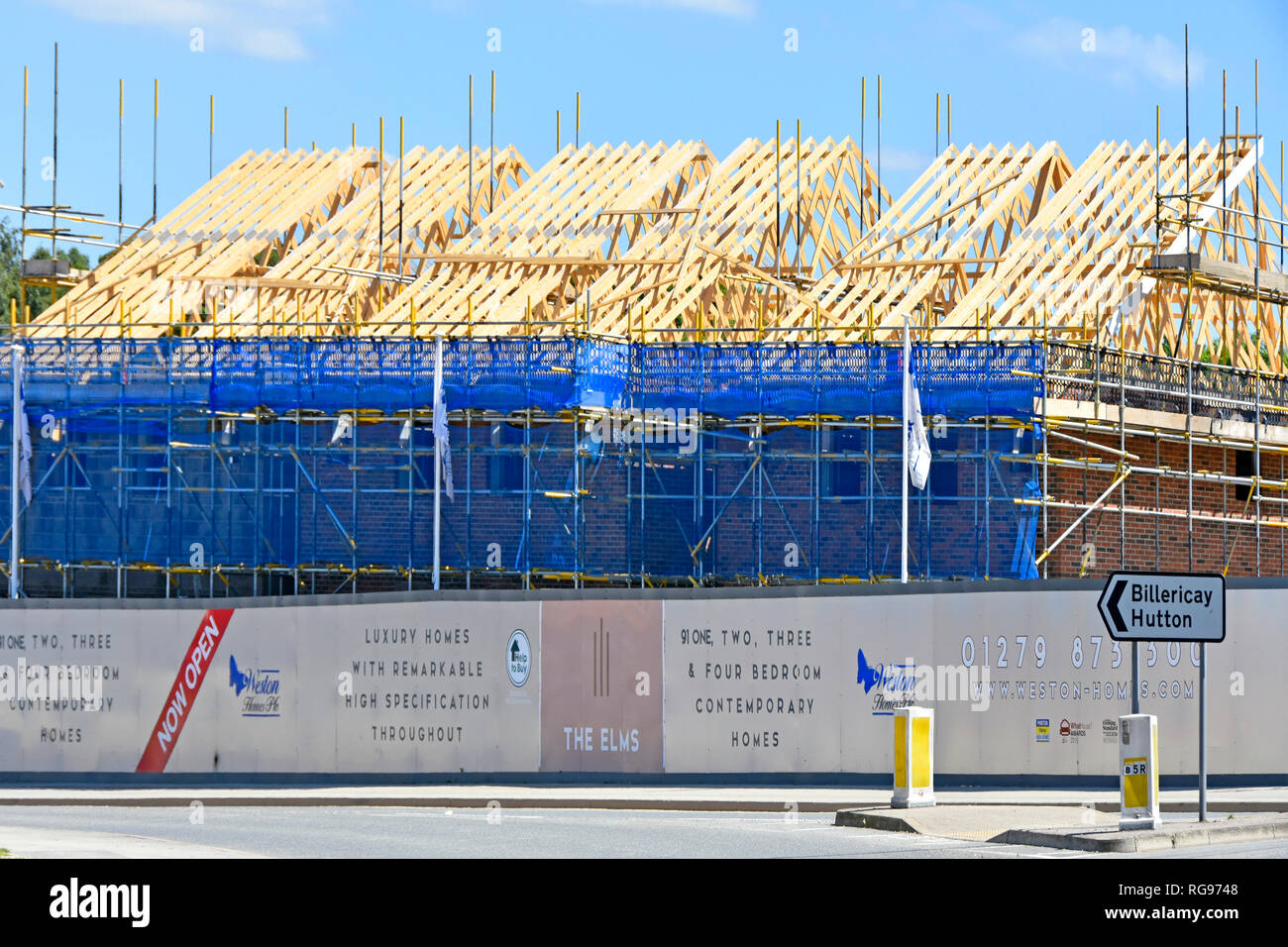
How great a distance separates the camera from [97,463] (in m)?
32.9

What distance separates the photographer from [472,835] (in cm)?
1731

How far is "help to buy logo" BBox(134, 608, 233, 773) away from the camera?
25.3 meters

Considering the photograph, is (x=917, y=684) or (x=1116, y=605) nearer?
(x=1116, y=605)

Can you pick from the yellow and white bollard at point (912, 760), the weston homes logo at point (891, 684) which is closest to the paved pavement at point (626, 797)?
the yellow and white bollard at point (912, 760)

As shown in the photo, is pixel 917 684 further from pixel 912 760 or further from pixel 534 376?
pixel 534 376

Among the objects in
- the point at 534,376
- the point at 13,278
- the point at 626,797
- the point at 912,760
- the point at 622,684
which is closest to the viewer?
the point at 912,760

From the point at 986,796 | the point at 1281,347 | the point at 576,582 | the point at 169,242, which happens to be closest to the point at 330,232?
the point at 169,242

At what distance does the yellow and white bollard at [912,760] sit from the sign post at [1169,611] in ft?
8.29

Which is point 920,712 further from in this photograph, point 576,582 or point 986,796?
point 576,582

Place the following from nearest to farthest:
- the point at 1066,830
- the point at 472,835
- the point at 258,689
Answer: the point at 1066,830
the point at 472,835
the point at 258,689

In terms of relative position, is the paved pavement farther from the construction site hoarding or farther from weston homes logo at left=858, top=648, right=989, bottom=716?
weston homes logo at left=858, top=648, right=989, bottom=716

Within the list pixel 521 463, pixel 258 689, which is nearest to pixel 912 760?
pixel 258 689
